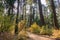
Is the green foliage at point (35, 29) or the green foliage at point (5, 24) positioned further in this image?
the green foliage at point (35, 29)

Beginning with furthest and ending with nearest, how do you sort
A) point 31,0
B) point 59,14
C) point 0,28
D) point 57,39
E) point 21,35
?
point 59,14
point 31,0
point 57,39
point 21,35
point 0,28

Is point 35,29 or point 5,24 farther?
point 35,29

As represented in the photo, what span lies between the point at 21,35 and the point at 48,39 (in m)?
3.88

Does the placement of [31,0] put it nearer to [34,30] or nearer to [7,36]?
[34,30]

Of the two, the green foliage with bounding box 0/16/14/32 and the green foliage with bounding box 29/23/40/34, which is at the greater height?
the green foliage with bounding box 0/16/14/32

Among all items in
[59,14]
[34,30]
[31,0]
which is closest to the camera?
[34,30]

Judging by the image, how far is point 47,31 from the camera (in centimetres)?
1980

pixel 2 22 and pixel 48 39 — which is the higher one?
Result: pixel 2 22

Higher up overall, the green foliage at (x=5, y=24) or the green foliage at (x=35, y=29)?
the green foliage at (x=5, y=24)

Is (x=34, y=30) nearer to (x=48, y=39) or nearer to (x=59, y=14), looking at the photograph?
(x=48, y=39)

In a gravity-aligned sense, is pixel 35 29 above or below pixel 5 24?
below

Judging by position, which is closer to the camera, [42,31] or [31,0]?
[42,31]

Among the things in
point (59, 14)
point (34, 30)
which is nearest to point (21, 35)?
point (34, 30)

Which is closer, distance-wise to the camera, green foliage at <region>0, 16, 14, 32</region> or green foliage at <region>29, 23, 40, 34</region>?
green foliage at <region>0, 16, 14, 32</region>
